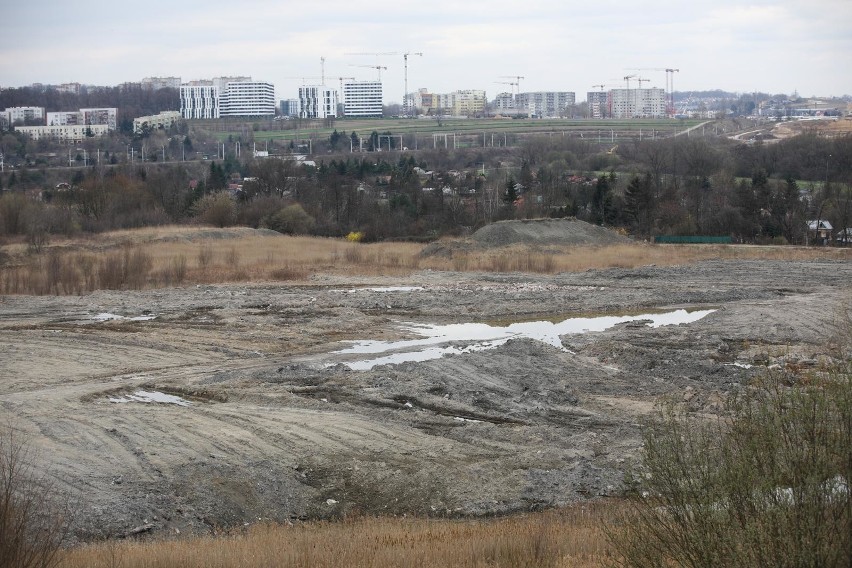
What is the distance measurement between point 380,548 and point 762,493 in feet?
16.2

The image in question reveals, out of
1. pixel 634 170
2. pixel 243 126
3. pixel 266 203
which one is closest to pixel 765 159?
pixel 634 170

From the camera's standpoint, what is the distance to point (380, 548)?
11.0 metres

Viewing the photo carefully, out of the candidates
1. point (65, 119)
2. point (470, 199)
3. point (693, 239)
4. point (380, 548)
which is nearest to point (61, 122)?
point (65, 119)

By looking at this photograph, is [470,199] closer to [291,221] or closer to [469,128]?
[291,221]

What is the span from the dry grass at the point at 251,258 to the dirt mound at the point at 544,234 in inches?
63.1

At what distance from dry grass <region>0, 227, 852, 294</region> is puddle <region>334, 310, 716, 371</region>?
13232mm

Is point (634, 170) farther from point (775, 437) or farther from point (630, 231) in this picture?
point (775, 437)

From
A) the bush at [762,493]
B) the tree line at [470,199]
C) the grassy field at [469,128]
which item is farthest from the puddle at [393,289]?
the grassy field at [469,128]

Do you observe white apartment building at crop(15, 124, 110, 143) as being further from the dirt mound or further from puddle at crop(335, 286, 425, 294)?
puddle at crop(335, 286, 425, 294)

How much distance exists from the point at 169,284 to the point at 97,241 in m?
18.6

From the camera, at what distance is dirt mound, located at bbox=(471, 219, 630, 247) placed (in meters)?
56.5

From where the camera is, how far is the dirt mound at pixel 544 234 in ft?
185

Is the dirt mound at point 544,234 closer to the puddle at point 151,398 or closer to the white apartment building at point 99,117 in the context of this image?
the puddle at point 151,398

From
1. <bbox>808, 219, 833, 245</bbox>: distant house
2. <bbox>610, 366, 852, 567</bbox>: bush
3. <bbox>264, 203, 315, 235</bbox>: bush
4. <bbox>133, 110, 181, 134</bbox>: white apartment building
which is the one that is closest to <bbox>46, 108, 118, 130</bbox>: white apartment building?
<bbox>133, 110, 181, 134</bbox>: white apartment building
